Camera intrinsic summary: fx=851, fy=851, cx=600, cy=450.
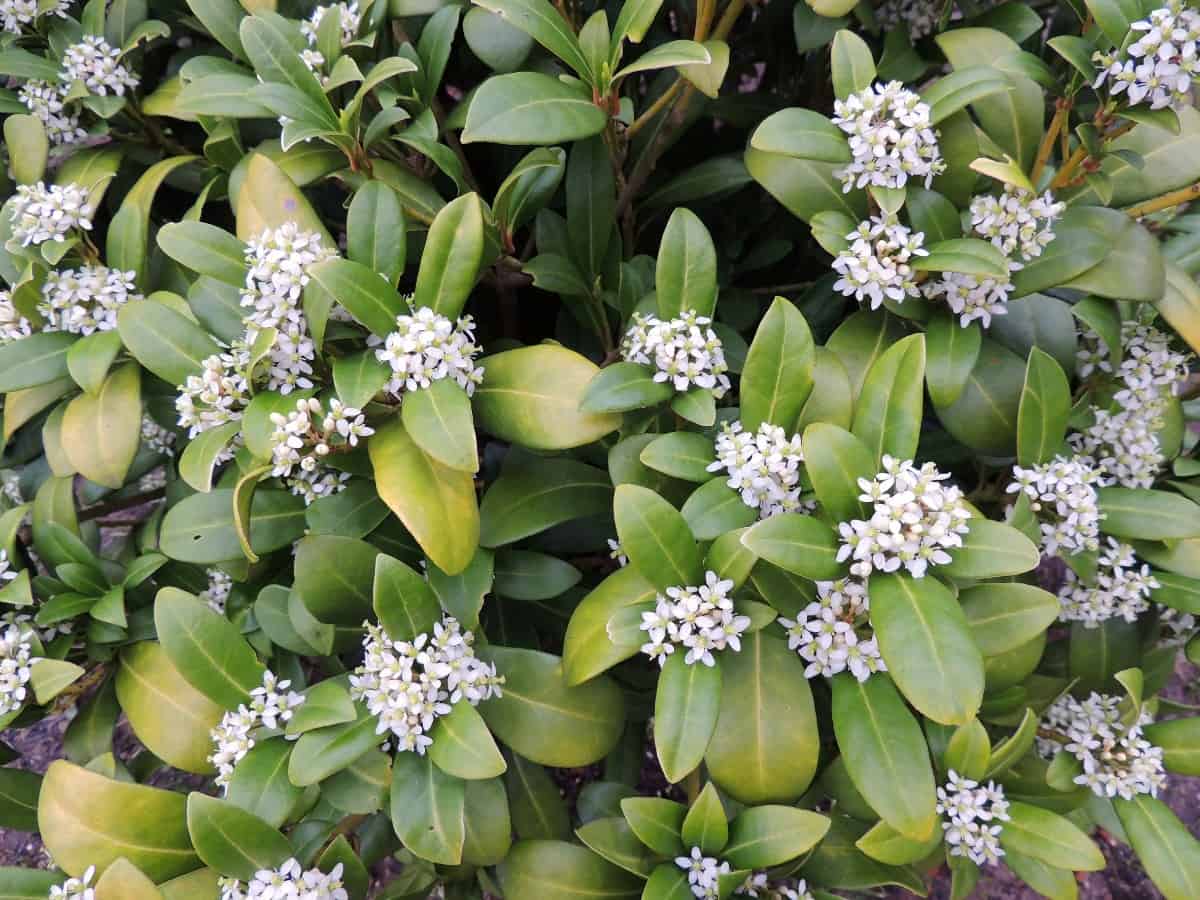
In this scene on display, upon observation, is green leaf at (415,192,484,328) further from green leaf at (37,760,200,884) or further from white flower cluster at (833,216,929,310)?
green leaf at (37,760,200,884)

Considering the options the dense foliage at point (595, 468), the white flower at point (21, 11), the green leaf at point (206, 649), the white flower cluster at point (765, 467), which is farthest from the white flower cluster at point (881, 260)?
the white flower at point (21, 11)

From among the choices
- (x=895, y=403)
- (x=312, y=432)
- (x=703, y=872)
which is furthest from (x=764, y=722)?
(x=312, y=432)

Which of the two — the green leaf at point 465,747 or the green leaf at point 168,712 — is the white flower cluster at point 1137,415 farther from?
the green leaf at point 168,712

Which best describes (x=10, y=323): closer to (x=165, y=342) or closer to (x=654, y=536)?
(x=165, y=342)

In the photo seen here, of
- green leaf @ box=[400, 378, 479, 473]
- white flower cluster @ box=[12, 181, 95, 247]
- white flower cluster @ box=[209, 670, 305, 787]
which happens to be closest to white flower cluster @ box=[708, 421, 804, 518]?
green leaf @ box=[400, 378, 479, 473]

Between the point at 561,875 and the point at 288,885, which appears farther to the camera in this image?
the point at 561,875

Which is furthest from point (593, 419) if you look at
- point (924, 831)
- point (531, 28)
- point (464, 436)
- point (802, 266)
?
point (802, 266)

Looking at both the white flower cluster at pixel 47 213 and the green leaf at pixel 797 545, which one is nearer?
the green leaf at pixel 797 545

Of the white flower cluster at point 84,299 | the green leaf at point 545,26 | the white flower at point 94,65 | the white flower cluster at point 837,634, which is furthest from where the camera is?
the white flower at point 94,65
